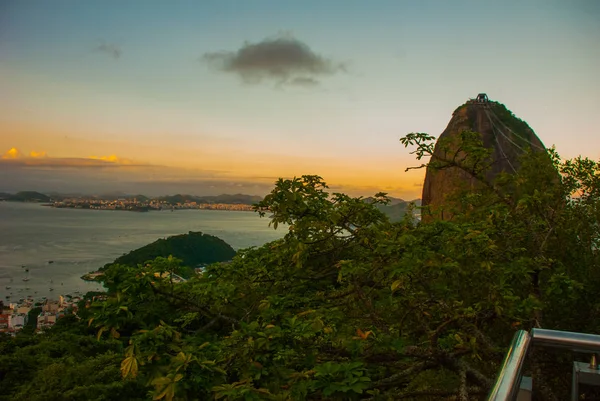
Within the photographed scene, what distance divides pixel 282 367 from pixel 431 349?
157 centimetres

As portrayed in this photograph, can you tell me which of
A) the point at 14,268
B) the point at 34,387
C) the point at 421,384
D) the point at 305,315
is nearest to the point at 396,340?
the point at 305,315

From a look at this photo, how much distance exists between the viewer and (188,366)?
2.55 meters

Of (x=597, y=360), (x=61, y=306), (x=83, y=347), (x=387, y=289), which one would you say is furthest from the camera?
(x=61, y=306)

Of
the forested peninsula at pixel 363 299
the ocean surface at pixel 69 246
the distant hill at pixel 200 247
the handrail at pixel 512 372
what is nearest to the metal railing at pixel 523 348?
the handrail at pixel 512 372

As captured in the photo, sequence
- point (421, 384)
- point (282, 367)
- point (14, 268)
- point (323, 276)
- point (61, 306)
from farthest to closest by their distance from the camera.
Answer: point (14, 268) → point (61, 306) → point (421, 384) → point (323, 276) → point (282, 367)

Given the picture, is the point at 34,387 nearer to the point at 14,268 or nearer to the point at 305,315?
the point at 305,315

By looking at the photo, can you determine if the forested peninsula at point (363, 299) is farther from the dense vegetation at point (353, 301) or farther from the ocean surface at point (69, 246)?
the ocean surface at point (69, 246)

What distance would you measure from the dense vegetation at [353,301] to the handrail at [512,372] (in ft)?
4.63

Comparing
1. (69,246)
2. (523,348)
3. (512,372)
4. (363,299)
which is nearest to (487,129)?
(363,299)

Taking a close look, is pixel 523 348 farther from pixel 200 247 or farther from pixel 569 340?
pixel 200 247

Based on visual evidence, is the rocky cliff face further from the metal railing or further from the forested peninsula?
the metal railing

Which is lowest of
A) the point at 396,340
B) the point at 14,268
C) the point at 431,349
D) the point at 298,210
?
the point at 14,268

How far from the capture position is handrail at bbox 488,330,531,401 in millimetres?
918

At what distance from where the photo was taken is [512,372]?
3.28ft
